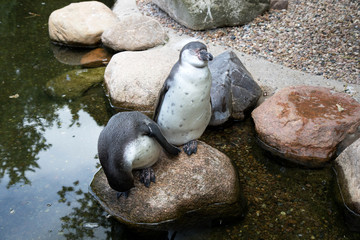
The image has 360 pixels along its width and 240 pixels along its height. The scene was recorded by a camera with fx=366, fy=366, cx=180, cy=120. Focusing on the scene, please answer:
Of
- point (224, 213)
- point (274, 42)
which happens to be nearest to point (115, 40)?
point (274, 42)

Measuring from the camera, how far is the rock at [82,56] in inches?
250

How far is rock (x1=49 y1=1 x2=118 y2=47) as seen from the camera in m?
6.58

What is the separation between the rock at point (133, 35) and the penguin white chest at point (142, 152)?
3.20m

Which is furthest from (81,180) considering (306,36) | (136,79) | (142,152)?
(306,36)

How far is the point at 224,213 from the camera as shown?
139 inches

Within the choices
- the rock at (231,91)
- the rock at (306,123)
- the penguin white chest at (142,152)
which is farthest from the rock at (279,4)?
the penguin white chest at (142,152)

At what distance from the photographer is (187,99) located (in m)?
3.24

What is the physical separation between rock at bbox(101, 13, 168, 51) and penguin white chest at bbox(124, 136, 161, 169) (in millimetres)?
3202

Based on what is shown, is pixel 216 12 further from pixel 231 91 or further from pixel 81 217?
pixel 81 217

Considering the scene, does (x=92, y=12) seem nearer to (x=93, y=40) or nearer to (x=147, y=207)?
(x=93, y=40)

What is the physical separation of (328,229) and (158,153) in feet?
5.69

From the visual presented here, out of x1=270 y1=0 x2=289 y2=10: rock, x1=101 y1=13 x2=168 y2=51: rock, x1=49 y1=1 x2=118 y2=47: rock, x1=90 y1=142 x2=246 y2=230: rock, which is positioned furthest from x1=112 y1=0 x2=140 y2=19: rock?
x1=90 y1=142 x2=246 y2=230: rock

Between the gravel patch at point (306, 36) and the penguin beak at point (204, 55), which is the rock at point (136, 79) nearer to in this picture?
the gravel patch at point (306, 36)

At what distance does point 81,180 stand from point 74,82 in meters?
2.31
